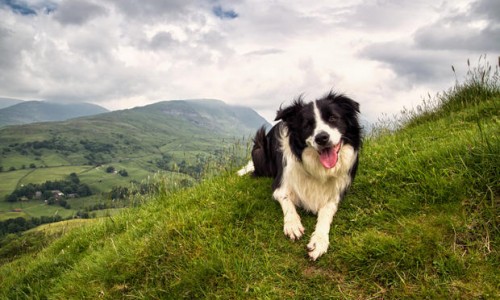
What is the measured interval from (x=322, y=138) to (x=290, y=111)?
1.02m

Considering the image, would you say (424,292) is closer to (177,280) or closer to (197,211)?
(177,280)

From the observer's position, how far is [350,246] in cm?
422

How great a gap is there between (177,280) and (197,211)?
154 centimetres

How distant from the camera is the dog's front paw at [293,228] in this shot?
4823mm

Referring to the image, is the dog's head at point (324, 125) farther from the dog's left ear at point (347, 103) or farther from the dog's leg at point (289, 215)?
the dog's leg at point (289, 215)

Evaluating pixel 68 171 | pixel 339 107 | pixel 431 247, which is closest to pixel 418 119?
pixel 339 107

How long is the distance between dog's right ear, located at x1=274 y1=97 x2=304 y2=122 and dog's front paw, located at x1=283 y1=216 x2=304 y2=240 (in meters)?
1.62

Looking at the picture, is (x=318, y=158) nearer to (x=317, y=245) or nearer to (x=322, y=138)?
(x=322, y=138)

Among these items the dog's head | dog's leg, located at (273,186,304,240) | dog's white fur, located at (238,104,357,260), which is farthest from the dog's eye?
dog's leg, located at (273,186,304,240)

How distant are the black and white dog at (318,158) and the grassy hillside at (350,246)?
204 millimetres

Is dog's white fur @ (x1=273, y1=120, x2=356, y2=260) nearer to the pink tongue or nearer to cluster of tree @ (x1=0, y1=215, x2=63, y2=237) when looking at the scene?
the pink tongue

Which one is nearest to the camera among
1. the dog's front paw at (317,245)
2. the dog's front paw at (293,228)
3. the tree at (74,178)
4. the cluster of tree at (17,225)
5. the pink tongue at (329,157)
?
the dog's front paw at (317,245)

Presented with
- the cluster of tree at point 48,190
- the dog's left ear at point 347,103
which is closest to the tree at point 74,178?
the cluster of tree at point 48,190

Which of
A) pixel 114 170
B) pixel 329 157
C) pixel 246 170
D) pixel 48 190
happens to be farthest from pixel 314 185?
pixel 114 170
